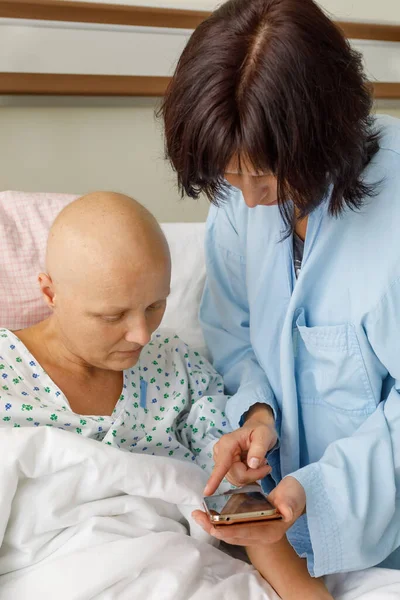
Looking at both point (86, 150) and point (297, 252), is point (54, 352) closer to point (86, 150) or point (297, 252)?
point (297, 252)

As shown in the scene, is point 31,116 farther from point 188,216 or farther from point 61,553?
point 61,553

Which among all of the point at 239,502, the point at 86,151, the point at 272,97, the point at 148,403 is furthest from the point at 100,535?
the point at 86,151

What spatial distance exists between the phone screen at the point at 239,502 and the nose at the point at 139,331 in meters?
0.26

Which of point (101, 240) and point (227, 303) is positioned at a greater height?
point (101, 240)

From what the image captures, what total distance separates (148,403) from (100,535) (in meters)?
0.30

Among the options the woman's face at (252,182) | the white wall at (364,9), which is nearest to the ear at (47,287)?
→ the woman's face at (252,182)

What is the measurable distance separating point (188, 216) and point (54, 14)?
2.24 feet

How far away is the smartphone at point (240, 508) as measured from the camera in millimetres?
887

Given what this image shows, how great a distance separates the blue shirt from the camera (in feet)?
3.38

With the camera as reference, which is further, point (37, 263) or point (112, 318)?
point (37, 263)

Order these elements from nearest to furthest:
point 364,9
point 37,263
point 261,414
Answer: point 261,414 → point 37,263 → point 364,9

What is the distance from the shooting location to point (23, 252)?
4.54 feet

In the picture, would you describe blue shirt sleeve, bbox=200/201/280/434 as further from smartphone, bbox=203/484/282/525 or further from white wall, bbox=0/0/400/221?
white wall, bbox=0/0/400/221

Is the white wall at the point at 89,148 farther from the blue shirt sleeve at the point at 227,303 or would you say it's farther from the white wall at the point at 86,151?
the blue shirt sleeve at the point at 227,303
